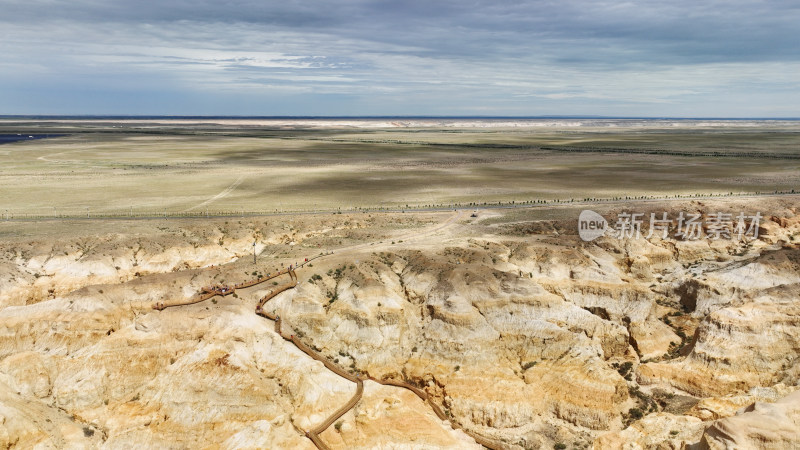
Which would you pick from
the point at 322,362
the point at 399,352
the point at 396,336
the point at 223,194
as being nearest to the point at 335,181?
the point at 223,194

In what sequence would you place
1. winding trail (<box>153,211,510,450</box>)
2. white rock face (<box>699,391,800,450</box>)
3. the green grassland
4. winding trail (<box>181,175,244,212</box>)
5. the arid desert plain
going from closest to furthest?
white rock face (<box>699,391,800,450</box>), the arid desert plain, winding trail (<box>153,211,510,450</box>), winding trail (<box>181,175,244,212</box>), the green grassland

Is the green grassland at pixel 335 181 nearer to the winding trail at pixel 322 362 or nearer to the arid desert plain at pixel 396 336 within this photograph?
the arid desert plain at pixel 396 336

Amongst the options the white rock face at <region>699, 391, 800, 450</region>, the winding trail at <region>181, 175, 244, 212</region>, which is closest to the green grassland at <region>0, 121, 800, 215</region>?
the winding trail at <region>181, 175, 244, 212</region>

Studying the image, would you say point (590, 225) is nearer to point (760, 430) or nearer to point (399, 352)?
point (399, 352)

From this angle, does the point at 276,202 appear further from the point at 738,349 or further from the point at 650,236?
the point at 738,349

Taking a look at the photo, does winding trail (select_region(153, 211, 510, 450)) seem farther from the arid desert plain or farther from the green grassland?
the green grassland

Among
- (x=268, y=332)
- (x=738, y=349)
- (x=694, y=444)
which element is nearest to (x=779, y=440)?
(x=694, y=444)

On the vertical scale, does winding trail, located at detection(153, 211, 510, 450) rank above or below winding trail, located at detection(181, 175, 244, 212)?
below

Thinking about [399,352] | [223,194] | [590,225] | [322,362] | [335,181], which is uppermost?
[590,225]

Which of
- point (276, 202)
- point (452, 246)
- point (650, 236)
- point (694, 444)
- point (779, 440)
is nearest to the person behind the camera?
point (779, 440)
